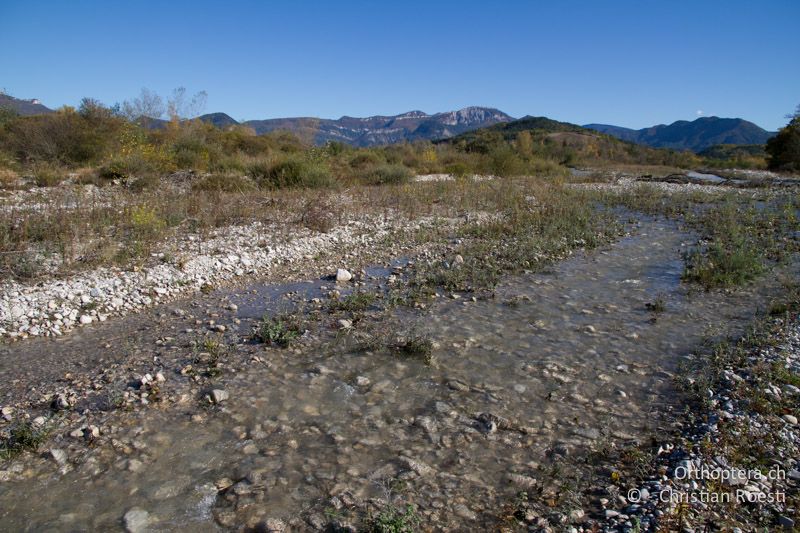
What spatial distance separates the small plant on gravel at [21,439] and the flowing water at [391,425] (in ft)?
0.52

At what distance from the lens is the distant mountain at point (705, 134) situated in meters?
121

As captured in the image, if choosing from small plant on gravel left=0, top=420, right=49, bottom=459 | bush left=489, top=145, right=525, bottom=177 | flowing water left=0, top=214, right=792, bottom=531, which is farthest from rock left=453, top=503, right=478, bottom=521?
bush left=489, top=145, right=525, bottom=177

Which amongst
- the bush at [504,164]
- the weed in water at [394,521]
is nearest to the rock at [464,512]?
the weed in water at [394,521]

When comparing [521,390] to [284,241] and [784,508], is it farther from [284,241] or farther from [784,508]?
[284,241]

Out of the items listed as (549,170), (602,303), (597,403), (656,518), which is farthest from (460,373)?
(549,170)

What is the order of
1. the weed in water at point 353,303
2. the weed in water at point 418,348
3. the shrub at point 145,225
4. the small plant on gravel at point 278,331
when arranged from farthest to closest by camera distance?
1. the shrub at point 145,225
2. the weed in water at point 353,303
3. the small plant on gravel at point 278,331
4. the weed in water at point 418,348

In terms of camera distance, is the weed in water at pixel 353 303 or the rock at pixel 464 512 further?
the weed in water at pixel 353 303

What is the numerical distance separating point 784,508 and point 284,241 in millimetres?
7060

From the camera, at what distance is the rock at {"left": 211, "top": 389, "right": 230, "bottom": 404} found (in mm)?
3531

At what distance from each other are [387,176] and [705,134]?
15148 centimetres

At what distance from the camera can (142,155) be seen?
13852mm

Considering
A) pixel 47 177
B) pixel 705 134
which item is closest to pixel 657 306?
pixel 47 177

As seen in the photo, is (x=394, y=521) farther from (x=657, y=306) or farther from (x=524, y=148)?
(x=524, y=148)

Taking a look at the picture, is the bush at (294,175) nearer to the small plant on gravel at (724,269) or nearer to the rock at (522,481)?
the small plant on gravel at (724,269)
